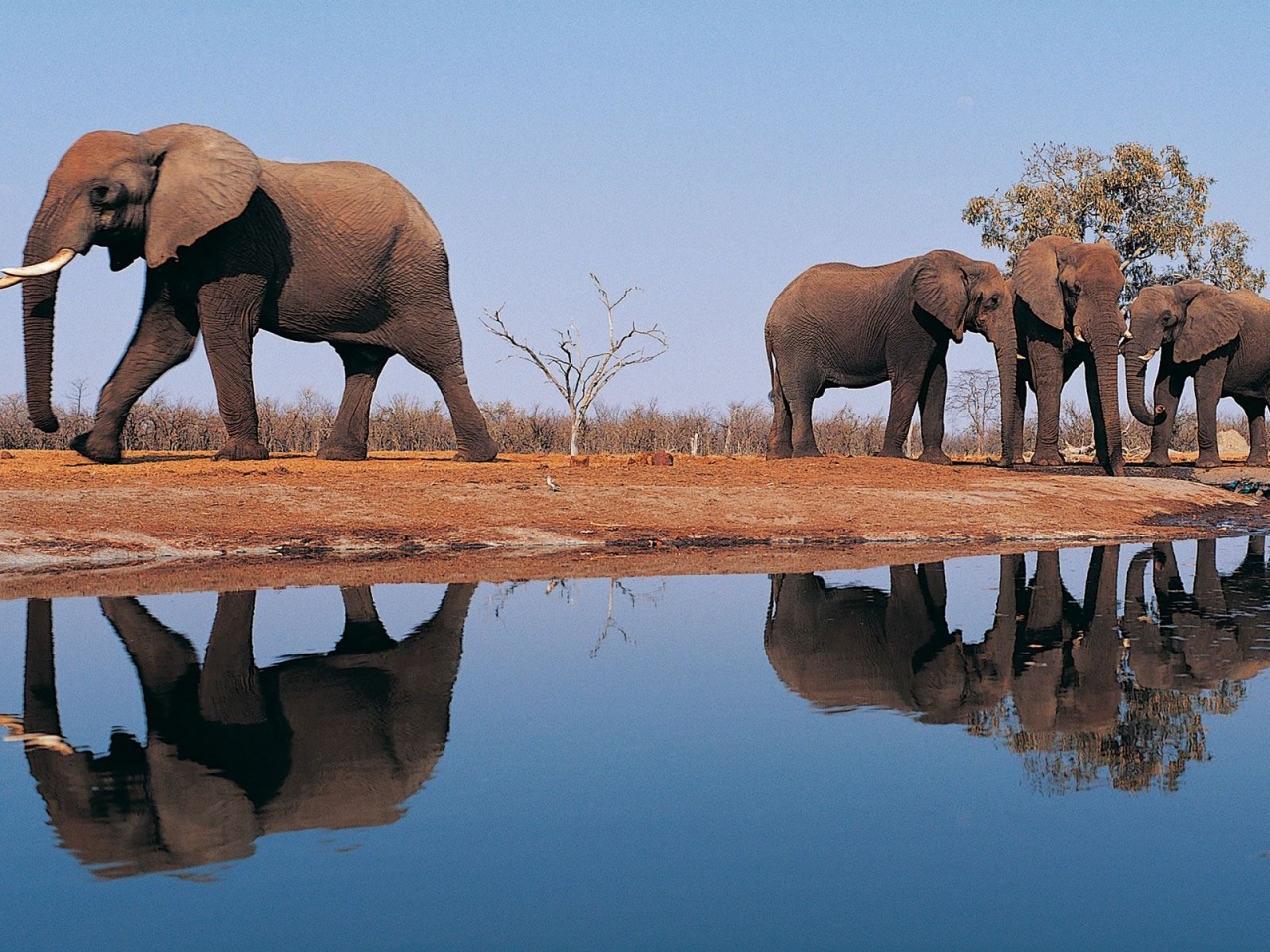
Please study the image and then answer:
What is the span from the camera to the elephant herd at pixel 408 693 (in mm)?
4949

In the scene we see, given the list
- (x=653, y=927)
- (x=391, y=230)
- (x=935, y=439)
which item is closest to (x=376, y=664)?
(x=653, y=927)

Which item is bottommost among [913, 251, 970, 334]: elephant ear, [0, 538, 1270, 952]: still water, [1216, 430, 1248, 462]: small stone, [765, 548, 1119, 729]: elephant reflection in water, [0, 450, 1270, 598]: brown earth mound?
[0, 538, 1270, 952]: still water

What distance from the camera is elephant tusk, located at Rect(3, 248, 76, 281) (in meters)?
15.9

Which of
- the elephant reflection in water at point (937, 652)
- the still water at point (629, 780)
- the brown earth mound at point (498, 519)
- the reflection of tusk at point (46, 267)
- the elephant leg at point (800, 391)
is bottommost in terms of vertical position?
the still water at point (629, 780)

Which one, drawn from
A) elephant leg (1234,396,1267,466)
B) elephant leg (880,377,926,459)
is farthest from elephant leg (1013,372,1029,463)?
elephant leg (1234,396,1267,466)

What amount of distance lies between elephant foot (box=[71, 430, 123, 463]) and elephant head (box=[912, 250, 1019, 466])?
12690mm

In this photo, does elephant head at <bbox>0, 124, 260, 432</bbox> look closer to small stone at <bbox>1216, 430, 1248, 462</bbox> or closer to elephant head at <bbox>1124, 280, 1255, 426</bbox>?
elephant head at <bbox>1124, 280, 1255, 426</bbox>

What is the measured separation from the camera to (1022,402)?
86.6 ft

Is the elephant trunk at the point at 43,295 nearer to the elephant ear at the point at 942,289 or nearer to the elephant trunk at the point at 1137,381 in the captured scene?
the elephant ear at the point at 942,289

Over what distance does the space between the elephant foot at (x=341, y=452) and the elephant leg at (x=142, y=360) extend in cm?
262

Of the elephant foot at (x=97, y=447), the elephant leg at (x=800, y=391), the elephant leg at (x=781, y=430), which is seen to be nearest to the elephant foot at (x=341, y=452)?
the elephant foot at (x=97, y=447)

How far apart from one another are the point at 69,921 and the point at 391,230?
52.1 ft

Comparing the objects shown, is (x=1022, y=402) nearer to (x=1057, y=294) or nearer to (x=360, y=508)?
(x=1057, y=294)

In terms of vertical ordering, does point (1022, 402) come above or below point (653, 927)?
above
